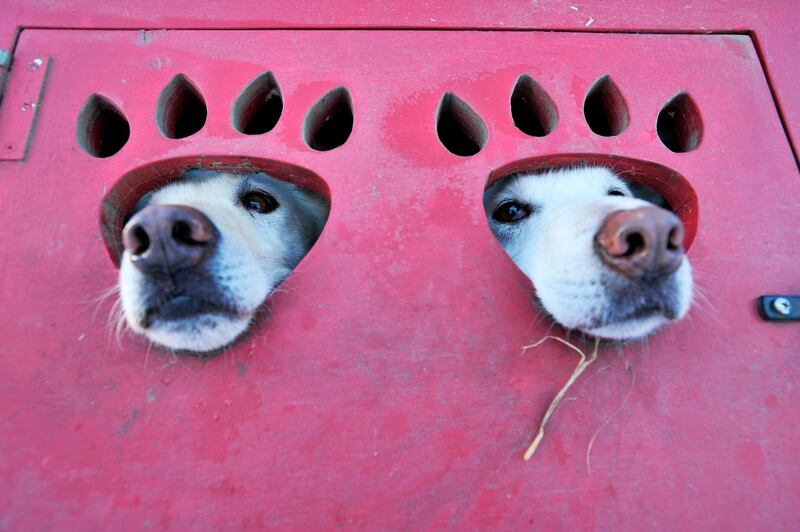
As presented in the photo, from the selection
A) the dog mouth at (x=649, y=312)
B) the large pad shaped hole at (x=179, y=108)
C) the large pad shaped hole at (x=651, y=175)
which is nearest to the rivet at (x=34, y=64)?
the large pad shaped hole at (x=179, y=108)

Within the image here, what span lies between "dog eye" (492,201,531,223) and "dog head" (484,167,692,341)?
33cm

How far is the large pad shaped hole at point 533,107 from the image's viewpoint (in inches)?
64.1

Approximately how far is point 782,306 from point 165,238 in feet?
5.20

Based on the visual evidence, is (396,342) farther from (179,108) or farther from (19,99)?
(19,99)

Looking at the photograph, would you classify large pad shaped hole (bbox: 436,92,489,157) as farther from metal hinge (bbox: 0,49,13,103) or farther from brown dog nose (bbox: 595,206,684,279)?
metal hinge (bbox: 0,49,13,103)

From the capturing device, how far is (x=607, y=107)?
1751mm

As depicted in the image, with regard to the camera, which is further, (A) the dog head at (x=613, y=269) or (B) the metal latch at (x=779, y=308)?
(B) the metal latch at (x=779, y=308)

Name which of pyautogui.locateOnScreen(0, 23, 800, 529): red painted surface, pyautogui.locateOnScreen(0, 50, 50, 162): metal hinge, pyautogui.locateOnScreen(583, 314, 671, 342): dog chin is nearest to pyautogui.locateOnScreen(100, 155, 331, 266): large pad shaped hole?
pyautogui.locateOnScreen(0, 23, 800, 529): red painted surface

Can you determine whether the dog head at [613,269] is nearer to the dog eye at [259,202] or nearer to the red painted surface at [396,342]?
the red painted surface at [396,342]

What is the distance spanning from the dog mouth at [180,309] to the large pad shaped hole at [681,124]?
4.74ft

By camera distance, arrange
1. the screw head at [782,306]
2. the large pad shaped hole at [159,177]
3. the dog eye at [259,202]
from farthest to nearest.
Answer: the dog eye at [259,202], the large pad shaped hole at [159,177], the screw head at [782,306]

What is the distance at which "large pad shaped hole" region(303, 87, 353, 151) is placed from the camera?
1.60 m

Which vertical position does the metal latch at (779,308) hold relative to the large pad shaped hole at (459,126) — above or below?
below

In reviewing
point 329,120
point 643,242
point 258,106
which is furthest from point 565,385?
point 258,106
